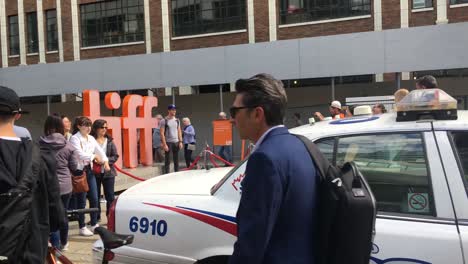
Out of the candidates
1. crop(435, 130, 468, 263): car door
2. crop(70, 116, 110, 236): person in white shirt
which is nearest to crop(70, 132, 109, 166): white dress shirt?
crop(70, 116, 110, 236): person in white shirt

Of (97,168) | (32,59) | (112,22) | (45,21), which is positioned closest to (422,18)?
(112,22)

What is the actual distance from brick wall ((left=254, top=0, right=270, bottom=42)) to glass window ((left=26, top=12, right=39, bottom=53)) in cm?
1275

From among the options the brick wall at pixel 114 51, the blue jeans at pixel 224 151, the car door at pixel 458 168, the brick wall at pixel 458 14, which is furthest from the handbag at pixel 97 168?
the brick wall at pixel 114 51

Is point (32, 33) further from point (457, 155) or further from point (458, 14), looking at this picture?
point (457, 155)

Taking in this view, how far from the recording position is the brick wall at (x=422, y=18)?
19.3 m

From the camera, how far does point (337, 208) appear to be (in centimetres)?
183

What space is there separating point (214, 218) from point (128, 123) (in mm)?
11149

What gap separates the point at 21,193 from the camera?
2.36 meters

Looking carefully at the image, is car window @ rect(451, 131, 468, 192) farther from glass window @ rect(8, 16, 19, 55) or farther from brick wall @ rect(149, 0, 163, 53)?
glass window @ rect(8, 16, 19, 55)

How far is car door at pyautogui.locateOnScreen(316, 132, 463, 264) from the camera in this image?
2680 millimetres

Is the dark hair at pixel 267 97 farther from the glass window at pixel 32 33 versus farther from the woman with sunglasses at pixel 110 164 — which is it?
the glass window at pixel 32 33

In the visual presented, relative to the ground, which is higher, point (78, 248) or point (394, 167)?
point (394, 167)

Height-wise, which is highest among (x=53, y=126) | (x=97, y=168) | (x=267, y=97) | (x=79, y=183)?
(x=267, y=97)

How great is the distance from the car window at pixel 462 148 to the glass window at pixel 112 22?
73.4ft
